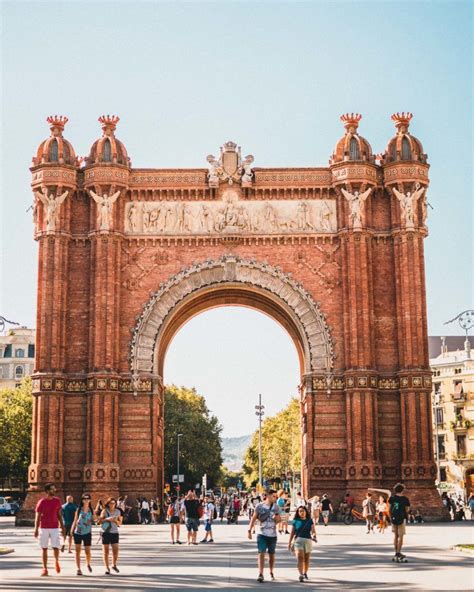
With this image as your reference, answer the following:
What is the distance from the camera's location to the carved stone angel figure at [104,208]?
1718 inches

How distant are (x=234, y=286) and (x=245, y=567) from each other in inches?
930

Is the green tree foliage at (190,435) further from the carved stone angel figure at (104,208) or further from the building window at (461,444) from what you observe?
the carved stone angel figure at (104,208)

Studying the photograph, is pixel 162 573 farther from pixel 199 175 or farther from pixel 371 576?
pixel 199 175

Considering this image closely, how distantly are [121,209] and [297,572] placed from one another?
2714cm

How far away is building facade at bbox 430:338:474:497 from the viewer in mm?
83312

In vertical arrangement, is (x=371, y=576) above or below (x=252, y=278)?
below

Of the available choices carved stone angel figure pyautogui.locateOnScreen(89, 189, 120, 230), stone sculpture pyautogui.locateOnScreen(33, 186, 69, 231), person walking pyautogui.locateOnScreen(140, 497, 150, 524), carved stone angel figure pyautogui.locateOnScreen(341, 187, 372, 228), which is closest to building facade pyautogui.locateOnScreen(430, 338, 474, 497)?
Result: carved stone angel figure pyautogui.locateOnScreen(341, 187, 372, 228)

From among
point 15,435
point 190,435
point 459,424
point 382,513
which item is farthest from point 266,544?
point 190,435

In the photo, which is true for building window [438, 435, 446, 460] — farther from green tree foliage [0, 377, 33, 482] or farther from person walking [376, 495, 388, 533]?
person walking [376, 495, 388, 533]

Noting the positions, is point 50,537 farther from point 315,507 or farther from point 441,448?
point 441,448

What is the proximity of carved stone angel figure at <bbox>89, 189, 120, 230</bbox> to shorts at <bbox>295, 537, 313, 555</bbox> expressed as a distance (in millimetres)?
27121

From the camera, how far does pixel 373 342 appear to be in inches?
1693

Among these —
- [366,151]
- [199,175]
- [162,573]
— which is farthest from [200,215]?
[162,573]

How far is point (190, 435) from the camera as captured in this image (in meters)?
97.1
